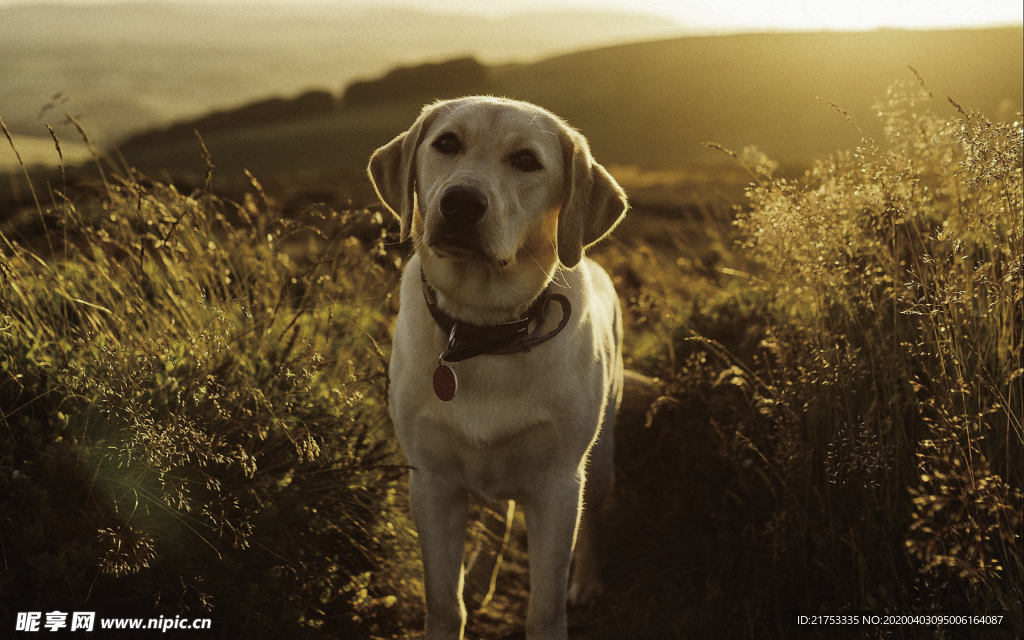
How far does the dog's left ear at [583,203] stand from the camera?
9.71ft

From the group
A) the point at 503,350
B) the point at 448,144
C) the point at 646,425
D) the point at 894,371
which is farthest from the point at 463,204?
the point at 894,371

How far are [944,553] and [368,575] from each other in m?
2.21

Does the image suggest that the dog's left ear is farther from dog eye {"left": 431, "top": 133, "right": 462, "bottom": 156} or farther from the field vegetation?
the field vegetation

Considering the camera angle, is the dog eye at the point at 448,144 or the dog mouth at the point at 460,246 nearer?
the dog mouth at the point at 460,246

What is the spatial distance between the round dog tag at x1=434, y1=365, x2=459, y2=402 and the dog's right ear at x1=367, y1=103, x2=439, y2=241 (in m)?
0.56

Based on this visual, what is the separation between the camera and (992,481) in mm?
2496

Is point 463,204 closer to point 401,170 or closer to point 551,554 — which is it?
point 401,170

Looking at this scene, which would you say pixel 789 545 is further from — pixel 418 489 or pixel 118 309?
pixel 118 309

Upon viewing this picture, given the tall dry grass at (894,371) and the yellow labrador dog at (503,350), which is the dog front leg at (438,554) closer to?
the yellow labrador dog at (503,350)

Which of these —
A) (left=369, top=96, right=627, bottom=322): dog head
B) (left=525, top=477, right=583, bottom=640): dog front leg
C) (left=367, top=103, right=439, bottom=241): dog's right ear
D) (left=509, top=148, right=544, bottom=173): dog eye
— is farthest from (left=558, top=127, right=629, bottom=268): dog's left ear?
(left=525, top=477, right=583, bottom=640): dog front leg

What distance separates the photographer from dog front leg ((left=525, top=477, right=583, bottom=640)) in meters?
2.84

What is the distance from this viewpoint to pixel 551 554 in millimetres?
2840

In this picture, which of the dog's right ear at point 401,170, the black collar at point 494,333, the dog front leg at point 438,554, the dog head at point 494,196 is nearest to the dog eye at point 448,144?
the dog head at point 494,196

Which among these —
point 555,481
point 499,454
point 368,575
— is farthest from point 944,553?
point 368,575
